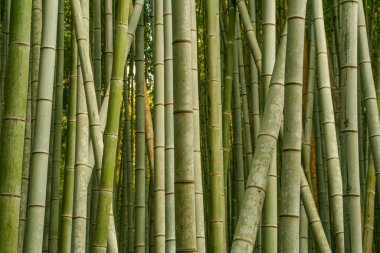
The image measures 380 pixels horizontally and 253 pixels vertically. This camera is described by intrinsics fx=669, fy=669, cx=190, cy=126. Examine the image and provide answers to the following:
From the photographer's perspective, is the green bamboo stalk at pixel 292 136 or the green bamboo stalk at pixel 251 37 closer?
the green bamboo stalk at pixel 292 136

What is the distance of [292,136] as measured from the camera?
4.78 feet

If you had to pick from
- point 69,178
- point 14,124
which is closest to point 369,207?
point 69,178

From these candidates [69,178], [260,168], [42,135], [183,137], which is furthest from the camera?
[69,178]

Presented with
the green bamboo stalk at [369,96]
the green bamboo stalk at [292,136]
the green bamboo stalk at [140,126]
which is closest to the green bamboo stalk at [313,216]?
the green bamboo stalk at [369,96]

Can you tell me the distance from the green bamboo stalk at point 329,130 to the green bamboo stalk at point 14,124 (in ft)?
3.07

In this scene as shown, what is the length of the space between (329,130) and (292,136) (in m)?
0.65

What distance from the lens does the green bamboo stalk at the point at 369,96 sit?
6.73 feet

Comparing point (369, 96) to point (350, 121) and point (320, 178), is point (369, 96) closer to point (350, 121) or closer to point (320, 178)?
point (350, 121)

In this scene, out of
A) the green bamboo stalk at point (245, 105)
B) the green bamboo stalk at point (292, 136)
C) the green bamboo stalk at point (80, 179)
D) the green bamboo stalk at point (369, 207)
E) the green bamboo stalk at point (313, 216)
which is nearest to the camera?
the green bamboo stalk at point (292, 136)

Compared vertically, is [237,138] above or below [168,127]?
above

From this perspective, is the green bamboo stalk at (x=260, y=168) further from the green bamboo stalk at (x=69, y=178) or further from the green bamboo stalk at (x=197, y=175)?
the green bamboo stalk at (x=69, y=178)

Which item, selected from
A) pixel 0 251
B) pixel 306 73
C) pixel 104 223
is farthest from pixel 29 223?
pixel 306 73

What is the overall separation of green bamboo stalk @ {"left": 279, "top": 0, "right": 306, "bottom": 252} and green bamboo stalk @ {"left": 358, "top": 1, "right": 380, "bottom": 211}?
66 cm

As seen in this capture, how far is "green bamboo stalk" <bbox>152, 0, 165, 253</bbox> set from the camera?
229 cm
